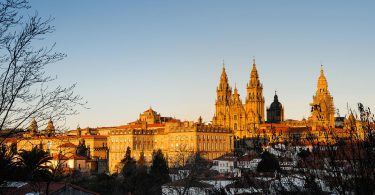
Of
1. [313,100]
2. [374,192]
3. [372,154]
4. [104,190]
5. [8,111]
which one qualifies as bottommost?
[104,190]

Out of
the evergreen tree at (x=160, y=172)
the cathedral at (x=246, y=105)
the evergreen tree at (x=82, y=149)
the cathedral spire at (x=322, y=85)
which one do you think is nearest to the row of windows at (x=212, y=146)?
the cathedral at (x=246, y=105)

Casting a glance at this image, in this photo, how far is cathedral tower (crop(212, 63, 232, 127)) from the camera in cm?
11744

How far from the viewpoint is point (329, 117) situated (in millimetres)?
113688

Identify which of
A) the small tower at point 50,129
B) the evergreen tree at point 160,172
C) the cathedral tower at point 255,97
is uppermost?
the cathedral tower at point 255,97

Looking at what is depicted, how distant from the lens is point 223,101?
120 m

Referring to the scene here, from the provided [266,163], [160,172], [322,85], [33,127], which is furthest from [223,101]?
[33,127]

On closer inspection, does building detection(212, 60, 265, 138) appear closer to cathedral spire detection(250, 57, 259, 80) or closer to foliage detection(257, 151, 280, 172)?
cathedral spire detection(250, 57, 259, 80)

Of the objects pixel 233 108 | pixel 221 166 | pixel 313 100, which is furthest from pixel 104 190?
pixel 313 100

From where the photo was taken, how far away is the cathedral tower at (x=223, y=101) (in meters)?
117

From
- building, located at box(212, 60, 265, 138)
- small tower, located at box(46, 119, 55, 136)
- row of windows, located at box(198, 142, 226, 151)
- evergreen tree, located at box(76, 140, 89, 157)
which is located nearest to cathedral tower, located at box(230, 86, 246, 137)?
building, located at box(212, 60, 265, 138)

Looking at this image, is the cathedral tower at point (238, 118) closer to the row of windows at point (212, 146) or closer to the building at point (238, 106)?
the building at point (238, 106)

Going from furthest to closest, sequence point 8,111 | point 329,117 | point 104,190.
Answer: point 329,117
point 104,190
point 8,111

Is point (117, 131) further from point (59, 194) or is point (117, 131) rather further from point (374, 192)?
point (374, 192)

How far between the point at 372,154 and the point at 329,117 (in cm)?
10766
